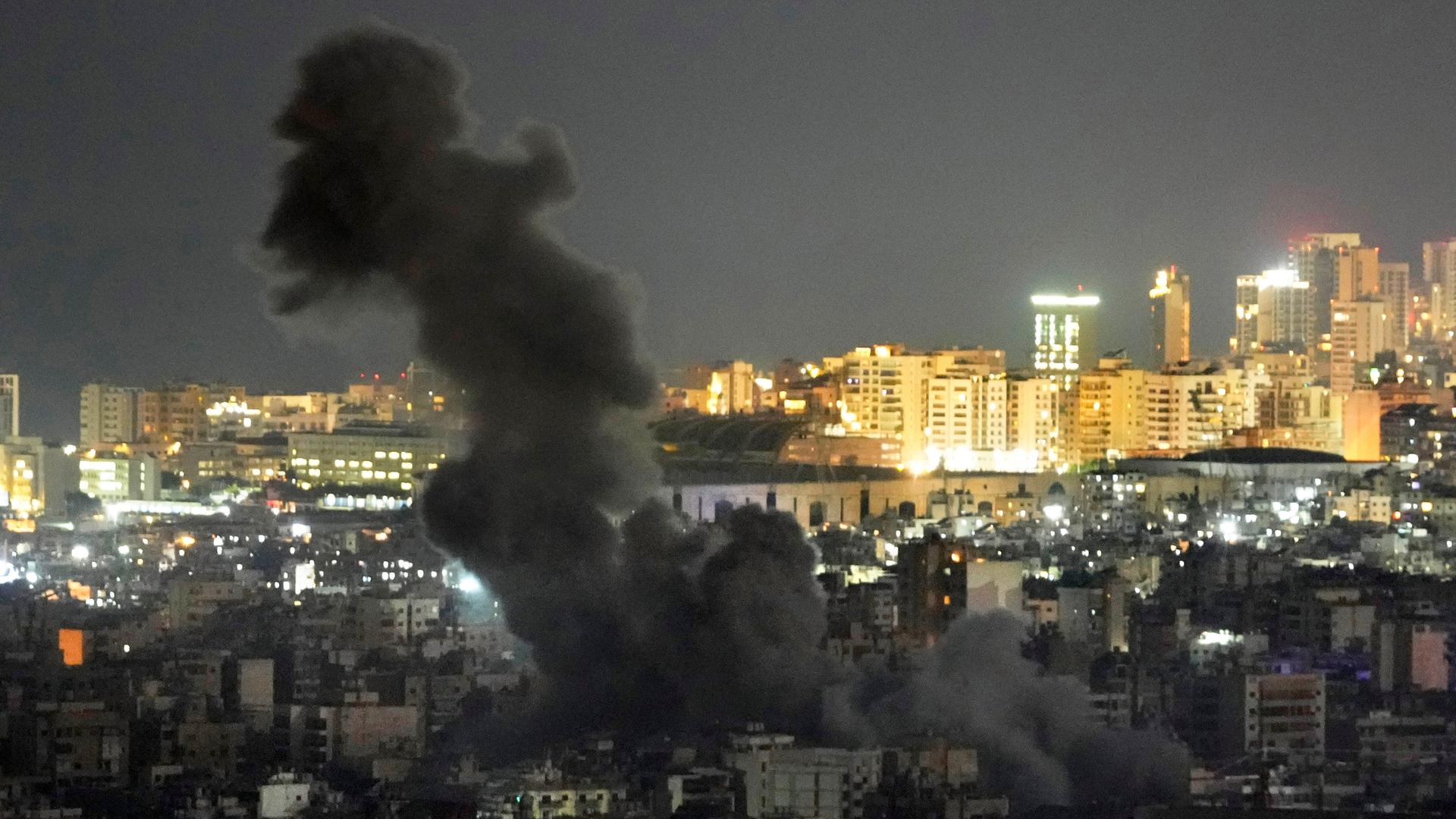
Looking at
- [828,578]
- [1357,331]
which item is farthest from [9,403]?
[828,578]

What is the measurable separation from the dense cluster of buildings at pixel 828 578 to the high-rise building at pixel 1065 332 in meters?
0.08

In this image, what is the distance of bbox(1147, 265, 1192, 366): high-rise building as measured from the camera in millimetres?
75625

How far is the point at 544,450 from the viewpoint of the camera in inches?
1033

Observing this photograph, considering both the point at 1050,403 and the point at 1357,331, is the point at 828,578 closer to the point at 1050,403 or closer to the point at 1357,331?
the point at 1050,403

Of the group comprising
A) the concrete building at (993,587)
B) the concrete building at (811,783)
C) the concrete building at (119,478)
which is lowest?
the concrete building at (811,783)

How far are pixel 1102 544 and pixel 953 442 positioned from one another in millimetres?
21207

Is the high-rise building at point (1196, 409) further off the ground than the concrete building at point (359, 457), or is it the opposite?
the high-rise building at point (1196, 409)

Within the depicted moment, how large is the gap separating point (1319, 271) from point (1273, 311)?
1.14m

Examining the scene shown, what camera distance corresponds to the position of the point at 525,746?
84.3ft

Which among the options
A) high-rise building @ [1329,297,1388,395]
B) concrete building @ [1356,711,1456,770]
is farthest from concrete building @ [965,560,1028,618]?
high-rise building @ [1329,297,1388,395]

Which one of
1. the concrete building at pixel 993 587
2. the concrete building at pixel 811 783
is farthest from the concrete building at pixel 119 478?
the concrete building at pixel 811 783

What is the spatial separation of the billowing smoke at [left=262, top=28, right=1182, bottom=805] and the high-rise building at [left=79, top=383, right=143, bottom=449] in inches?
1526

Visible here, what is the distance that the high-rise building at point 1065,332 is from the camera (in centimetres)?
7169

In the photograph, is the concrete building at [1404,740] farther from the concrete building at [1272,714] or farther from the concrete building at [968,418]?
the concrete building at [968,418]
